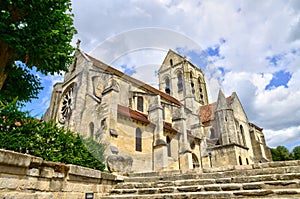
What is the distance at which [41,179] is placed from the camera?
3627 mm

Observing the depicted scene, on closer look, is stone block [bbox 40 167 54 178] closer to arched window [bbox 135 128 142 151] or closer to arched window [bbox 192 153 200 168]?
arched window [bbox 135 128 142 151]

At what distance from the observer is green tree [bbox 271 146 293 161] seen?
4028 centimetres

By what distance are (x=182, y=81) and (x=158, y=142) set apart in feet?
78.5

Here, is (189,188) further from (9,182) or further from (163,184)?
(9,182)

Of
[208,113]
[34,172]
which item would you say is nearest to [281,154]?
[208,113]

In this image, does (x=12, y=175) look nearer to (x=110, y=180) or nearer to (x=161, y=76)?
(x=110, y=180)

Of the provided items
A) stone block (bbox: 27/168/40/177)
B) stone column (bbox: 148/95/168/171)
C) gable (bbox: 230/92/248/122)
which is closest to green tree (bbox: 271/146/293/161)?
gable (bbox: 230/92/248/122)

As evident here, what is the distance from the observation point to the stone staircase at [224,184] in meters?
4.04

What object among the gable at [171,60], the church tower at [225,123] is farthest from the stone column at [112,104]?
the gable at [171,60]

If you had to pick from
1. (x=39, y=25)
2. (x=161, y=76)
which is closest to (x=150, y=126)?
(x=39, y=25)

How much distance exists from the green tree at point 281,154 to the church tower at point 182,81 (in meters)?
17.7

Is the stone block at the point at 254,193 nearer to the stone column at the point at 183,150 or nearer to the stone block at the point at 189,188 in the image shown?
the stone block at the point at 189,188

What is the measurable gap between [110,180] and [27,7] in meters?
6.86

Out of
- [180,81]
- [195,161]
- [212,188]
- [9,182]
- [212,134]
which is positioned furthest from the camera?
[180,81]
